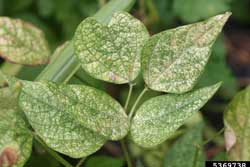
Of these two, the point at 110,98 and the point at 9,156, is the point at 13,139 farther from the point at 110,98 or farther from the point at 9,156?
the point at 110,98

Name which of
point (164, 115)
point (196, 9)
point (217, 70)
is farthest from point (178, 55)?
point (217, 70)

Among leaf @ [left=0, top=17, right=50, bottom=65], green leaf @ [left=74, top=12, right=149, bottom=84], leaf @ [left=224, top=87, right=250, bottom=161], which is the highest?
green leaf @ [left=74, top=12, right=149, bottom=84]

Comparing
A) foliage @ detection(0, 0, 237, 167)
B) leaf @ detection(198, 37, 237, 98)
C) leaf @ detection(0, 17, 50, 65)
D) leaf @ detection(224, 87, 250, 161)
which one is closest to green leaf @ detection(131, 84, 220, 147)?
foliage @ detection(0, 0, 237, 167)

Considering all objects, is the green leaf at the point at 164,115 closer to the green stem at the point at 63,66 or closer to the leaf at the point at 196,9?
the green stem at the point at 63,66

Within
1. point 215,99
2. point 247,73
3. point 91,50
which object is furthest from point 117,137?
point 247,73

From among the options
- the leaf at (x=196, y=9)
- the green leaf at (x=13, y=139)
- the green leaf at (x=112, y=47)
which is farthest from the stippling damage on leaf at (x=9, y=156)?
the leaf at (x=196, y=9)

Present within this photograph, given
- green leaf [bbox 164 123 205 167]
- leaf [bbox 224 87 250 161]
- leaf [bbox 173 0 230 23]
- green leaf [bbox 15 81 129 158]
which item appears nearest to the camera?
green leaf [bbox 15 81 129 158]

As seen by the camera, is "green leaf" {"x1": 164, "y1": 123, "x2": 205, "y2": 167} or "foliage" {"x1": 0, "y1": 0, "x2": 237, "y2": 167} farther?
"green leaf" {"x1": 164, "y1": 123, "x2": 205, "y2": 167}

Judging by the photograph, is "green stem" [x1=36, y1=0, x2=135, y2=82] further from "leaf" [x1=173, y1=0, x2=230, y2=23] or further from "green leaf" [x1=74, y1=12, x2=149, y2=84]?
"leaf" [x1=173, y1=0, x2=230, y2=23]

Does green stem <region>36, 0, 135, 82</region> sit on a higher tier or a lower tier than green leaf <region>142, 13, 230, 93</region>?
lower
